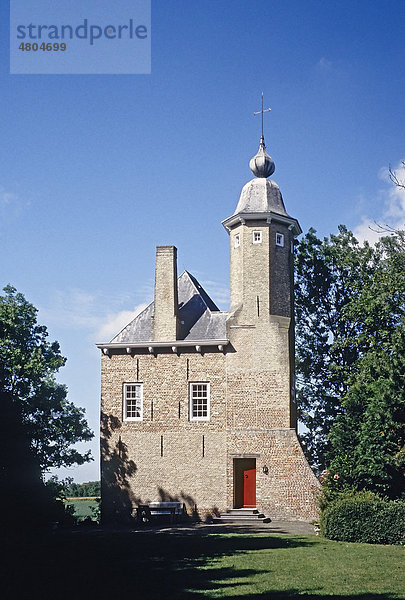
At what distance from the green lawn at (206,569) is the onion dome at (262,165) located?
17.3 m

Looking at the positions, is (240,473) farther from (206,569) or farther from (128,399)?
(206,569)

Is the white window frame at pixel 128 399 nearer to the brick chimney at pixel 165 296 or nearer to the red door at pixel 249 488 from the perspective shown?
the brick chimney at pixel 165 296

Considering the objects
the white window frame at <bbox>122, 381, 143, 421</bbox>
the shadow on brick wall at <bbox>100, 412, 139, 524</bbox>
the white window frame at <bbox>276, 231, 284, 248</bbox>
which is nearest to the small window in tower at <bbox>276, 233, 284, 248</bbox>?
the white window frame at <bbox>276, 231, 284, 248</bbox>

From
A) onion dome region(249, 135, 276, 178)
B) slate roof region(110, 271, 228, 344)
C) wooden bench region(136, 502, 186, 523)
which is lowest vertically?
wooden bench region(136, 502, 186, 523)

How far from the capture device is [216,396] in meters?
30.7

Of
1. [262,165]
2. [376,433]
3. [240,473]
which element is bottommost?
[240,473]

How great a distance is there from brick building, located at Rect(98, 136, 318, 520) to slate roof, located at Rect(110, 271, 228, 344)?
5cm

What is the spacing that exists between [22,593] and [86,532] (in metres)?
13.7

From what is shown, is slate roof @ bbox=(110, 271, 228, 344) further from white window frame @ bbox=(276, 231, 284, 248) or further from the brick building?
white window frame @ bbox=(276, 231, 284, 248)

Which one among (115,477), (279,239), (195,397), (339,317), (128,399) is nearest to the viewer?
(195,397)

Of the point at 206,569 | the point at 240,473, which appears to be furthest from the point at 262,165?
the point at 206,569

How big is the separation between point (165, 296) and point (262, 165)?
7798mm

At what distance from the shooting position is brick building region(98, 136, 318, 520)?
29.9 meters

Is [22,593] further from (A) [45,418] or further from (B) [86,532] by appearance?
(A) [45,418]
